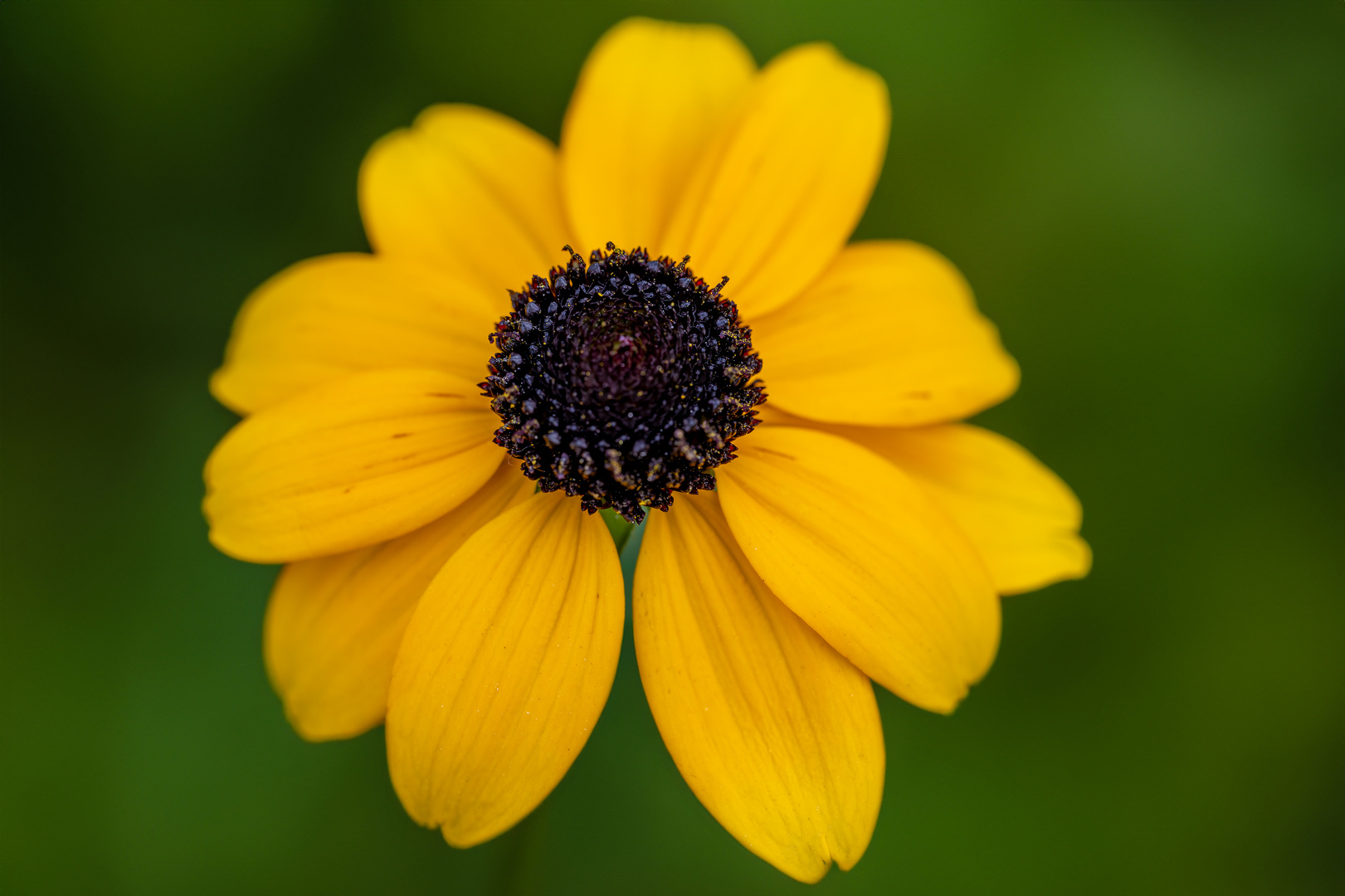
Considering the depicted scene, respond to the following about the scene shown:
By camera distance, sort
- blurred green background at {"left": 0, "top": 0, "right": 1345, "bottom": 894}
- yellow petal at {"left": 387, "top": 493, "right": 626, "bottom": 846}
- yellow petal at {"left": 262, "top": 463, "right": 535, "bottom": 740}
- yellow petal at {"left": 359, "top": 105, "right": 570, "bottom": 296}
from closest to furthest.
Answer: yellow petal at {"left": 387, "top": 493, "right": 626, "bottom": 846} < yellow petal at {"left": 262, "top": 463, "right": 535, "bottom": 740} < yellow petal at {"left": 359, "top": 105, "right": 570, "bottom": 296} < blurred green background at {"left": 0, "top": 0, "right": 1345, "bottom": 894}

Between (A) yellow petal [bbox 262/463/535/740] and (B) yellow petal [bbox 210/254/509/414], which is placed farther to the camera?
(B) yellow petal [bbox 210/254/509/414]

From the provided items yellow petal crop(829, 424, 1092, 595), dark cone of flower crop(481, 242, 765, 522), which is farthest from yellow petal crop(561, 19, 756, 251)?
yellow petal crop(829, 424, 1092, 595)

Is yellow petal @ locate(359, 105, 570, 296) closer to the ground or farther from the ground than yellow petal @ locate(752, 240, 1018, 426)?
farther from the ground

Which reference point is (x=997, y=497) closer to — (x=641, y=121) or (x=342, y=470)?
(x=641, y=121)

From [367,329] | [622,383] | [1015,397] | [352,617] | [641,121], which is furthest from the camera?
[1015,397]

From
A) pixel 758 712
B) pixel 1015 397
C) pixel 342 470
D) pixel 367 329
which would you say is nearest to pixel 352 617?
pixel 342 470

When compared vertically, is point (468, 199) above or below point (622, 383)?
above

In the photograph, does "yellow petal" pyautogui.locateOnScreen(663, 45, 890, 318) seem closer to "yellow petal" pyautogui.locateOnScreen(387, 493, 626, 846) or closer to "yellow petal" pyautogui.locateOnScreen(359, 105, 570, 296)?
"yellow petal" pyautogui.locateOnScreen(359, 105, 570, 296)
